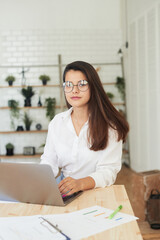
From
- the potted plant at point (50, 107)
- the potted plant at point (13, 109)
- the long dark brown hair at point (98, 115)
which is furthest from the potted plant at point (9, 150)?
the long dark brown hair at point (98, 115)

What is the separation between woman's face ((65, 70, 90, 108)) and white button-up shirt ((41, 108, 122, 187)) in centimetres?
19

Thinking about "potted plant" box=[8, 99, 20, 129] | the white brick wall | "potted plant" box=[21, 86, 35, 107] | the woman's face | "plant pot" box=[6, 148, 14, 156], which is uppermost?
the white brick wall

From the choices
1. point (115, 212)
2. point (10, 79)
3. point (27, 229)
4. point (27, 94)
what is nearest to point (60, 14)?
point (10, 79)

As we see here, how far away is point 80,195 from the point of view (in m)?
1.62

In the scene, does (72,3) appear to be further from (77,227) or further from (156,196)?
(77,227)

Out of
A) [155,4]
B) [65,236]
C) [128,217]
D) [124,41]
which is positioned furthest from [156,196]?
[124,41]

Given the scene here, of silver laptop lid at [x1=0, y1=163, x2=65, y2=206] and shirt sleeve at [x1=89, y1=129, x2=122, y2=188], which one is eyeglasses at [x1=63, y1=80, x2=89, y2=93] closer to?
shirt sleeve at [x1=89, y1=129, x2=122, y2=188]

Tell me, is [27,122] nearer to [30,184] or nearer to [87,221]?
[30,184]

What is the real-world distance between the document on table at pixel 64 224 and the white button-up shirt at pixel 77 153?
0.56m

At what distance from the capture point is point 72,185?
1.63 meters

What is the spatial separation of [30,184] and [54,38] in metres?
5.83

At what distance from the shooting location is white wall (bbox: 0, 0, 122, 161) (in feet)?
22.7

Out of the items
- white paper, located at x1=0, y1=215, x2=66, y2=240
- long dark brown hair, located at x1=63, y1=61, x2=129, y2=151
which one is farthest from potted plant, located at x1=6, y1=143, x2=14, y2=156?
white paper, located at x1=0, y1=215, x2=66, y2=240

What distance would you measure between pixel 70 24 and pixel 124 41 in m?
1.20
